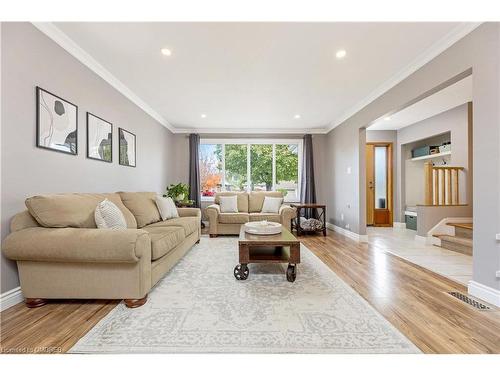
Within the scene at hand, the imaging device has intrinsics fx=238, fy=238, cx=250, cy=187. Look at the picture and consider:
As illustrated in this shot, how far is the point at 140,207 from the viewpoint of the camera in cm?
310

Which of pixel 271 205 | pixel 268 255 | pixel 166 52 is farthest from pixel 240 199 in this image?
pixel 166 52

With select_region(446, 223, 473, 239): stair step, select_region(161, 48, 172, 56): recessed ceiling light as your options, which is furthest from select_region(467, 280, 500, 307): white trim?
select_region(161, 48, 172, 56): recessed ceiling light

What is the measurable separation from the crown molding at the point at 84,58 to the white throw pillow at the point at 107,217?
162cm

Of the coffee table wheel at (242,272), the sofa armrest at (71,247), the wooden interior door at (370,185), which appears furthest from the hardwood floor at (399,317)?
the wooden interior door at (370,185)

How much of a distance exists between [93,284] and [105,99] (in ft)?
7.73

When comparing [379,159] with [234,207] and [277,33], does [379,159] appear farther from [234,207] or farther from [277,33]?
[277,33]

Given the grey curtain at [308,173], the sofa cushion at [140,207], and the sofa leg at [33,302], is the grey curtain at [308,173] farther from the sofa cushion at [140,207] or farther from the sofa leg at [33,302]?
the sofa leg at [33,302]

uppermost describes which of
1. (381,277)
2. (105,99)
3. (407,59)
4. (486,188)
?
(407,59)

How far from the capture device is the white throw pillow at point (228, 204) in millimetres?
5016

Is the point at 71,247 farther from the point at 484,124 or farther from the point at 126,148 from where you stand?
the point at 484,124

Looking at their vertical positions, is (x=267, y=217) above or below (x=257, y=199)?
below

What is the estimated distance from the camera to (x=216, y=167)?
6129 millimetres

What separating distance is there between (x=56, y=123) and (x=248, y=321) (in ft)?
8.14

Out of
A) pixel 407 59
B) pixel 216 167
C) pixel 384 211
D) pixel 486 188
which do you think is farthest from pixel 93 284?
pixel 384 211
